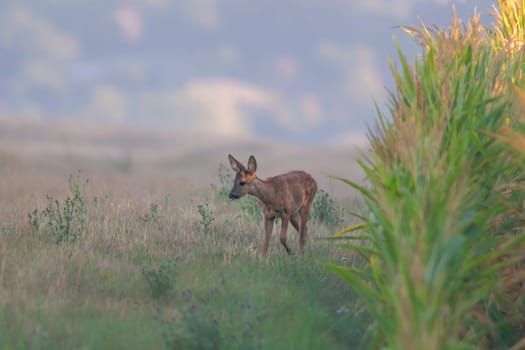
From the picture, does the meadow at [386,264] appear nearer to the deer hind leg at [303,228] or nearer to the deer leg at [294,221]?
the deer hind leg at [303,228]

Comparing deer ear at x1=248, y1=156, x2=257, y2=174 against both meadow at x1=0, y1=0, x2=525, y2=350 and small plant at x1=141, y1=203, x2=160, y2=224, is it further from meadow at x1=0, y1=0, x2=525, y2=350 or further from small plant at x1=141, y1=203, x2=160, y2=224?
small plant at x1=141, y1=203, x2=160, y2=224

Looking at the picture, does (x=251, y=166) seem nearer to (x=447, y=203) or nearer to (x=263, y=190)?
(x=263, y=190)

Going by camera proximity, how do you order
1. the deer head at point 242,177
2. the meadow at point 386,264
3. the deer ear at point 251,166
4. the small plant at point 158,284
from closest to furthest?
the meadow at point 386,264 < the small plant at point 158,284 < the deer head at point 242,177 < the deer ear at point 251,166

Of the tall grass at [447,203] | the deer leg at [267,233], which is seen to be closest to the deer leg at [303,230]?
the deer leg at [267,233]

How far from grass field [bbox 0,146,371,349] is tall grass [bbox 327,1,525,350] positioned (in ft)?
2.61

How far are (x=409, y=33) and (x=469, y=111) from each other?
2.31 meters

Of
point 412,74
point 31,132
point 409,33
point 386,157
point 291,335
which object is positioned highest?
point 31,132

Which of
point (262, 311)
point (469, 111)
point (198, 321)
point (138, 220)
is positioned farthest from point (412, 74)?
point (138, 220)

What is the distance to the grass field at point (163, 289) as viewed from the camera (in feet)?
21.6

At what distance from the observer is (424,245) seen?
211 inches

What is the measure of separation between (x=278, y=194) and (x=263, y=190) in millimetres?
266

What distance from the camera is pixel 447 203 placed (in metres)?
5.82

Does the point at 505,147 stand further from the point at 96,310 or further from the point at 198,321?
the point at 96,310

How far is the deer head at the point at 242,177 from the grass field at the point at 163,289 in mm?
586
